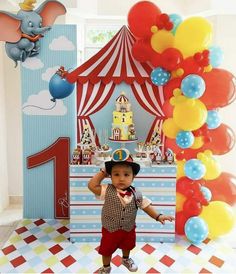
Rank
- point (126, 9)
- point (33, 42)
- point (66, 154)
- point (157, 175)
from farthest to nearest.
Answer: point (126, 9)
point (66, 154)
point (33, 42)
point (157, 175)

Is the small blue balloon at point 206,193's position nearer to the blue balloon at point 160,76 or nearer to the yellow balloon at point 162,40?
the blue balloon at point 160,76

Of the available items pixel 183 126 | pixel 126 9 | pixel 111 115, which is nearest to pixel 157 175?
pixel 183 126

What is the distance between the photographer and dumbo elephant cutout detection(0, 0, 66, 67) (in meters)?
3.68

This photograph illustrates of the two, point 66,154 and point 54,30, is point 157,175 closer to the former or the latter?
point 66,154

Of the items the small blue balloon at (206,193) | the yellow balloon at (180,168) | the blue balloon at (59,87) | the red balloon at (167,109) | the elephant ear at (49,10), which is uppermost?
the elephant ear at (49,10)

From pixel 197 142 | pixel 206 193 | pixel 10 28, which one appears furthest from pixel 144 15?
pixel 206 193

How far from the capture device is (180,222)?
12.3 feet

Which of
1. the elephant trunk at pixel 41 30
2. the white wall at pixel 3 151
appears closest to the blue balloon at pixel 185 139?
the elephant trunk at pixel 41 30

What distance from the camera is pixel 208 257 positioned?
3.36m

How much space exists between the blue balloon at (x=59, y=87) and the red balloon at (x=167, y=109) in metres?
1.02

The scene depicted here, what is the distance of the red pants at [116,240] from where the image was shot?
83.7 inches

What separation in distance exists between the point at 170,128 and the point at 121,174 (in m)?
1.59

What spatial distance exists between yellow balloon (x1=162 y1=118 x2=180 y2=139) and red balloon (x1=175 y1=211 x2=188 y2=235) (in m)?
0.86

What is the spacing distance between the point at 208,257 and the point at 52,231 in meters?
1.67
